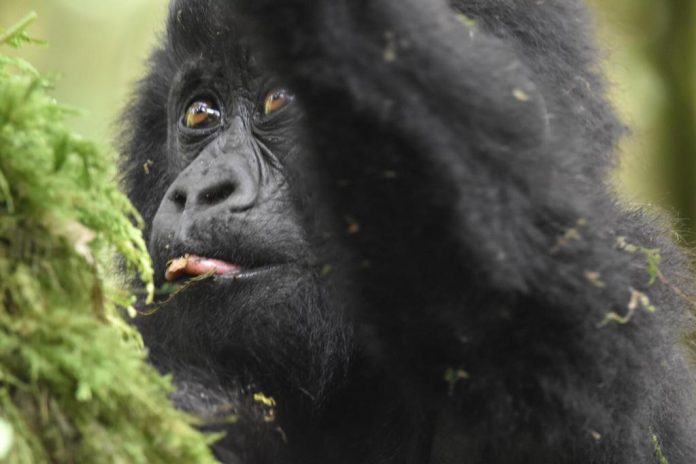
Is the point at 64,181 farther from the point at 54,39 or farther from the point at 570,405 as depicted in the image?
the point at 54,39

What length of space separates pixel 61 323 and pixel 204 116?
7.65ft

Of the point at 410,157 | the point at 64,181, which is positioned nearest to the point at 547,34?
the point at 410,157

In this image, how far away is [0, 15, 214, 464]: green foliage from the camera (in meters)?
1.52

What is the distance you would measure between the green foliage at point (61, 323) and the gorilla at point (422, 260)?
0.24 meters

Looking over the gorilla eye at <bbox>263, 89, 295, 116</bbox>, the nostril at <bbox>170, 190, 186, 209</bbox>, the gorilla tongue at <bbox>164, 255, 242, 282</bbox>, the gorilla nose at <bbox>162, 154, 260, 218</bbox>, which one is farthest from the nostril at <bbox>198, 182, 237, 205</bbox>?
the gorilla eye at <bbox>263, 89, 295, 116</bbox>

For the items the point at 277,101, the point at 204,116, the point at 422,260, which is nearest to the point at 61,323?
the point at 422,260

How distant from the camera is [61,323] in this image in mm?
1576

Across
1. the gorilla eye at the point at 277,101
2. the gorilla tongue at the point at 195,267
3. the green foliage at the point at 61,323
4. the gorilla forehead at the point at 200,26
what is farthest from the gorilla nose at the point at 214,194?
the green foliage at the point at 61,323

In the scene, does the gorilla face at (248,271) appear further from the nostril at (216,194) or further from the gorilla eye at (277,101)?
the gorilla eye at (277,101)

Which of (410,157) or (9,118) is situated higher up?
(410,157)

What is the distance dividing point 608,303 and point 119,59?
9.33 meters

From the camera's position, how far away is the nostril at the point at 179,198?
324cm

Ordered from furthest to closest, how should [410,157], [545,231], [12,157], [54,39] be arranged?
1. [54,39]
2. [545,231]
3. [410,157]
4. [12,157]

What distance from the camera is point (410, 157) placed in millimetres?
2137
